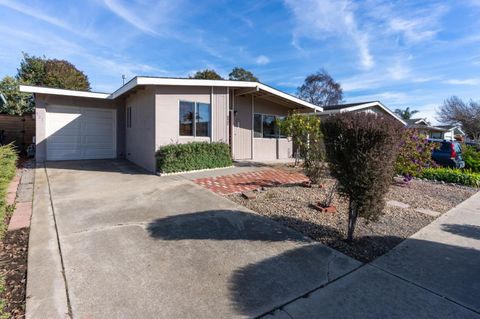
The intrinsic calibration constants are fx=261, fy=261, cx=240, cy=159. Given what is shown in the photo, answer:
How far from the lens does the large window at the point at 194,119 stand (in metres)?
9.65

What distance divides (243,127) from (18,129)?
1229 cm

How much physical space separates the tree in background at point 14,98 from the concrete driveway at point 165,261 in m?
20.0

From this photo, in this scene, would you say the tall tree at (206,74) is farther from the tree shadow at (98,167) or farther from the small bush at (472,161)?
the small bush at (472,161)

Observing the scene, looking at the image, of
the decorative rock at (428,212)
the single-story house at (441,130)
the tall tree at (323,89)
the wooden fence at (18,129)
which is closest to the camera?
the decorative rock at (428,212)

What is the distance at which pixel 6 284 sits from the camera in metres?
2.80

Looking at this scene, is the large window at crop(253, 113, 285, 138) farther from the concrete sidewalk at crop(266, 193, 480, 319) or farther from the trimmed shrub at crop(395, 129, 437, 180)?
the concrete sidewalk at crop(266, 193, 480, 319)

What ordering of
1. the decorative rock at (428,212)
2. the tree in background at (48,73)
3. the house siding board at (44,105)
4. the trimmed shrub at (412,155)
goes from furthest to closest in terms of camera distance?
the tree in background at (48,73), the house siding board at (44,105), the trimmed shrub at (412,155), the decorative rock at (428,212)

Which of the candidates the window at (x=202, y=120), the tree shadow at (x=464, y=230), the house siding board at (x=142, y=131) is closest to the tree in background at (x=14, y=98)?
the house siding board at (x=142, y=131)

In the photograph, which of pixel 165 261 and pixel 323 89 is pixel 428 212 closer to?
pixel 165 261

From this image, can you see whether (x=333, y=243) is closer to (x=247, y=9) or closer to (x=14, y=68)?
(x=247, y=9)

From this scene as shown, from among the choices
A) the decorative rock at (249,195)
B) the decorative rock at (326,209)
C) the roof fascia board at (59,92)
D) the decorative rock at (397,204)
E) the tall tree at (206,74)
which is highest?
the tall tree at (206,74)

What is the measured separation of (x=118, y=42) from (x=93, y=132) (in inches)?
177

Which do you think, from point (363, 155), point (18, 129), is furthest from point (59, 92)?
point (363, 155)

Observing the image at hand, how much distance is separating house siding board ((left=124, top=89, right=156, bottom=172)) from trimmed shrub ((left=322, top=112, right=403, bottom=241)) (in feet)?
22.6
